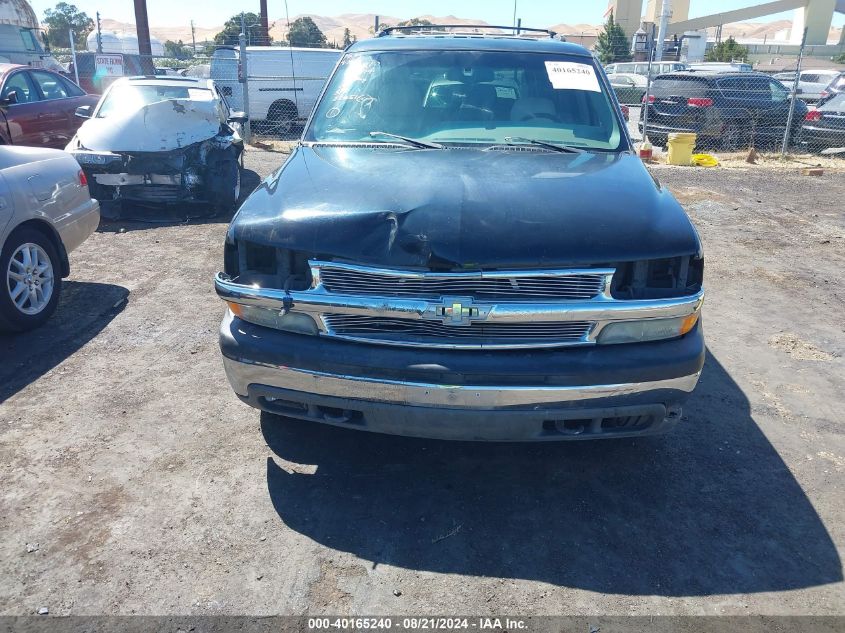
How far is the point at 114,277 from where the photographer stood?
250 inches

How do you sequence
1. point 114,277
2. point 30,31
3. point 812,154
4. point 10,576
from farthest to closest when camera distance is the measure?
point 30,31 < point 812,154 < point 114,277 < point 10,576

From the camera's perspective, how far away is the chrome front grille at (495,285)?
2.80 metres

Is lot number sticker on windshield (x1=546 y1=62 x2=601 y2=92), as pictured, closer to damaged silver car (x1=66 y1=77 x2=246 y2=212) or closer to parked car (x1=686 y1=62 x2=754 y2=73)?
damaged silver car (x1=66 y1=77 x2=246 y2=212)

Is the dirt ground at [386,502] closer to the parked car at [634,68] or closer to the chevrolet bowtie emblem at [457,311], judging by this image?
the chevrolet bowtie emblem at [457,311]

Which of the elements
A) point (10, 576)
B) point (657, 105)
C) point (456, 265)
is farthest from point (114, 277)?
point (657, 105)

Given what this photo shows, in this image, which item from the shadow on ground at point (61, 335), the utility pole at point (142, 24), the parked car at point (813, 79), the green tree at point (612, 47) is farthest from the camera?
the green tree at point (612, 47)

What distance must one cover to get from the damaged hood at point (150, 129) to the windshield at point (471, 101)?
443cm

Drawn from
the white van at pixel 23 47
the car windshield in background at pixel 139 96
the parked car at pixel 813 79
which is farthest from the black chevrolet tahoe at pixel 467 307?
the parked car at pixel 813 79

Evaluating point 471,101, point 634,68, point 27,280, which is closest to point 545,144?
point 471,101

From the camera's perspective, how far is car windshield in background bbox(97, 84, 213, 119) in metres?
8.79

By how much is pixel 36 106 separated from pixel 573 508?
1011 cm

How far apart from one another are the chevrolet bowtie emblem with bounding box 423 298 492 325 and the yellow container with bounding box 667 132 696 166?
11397mm

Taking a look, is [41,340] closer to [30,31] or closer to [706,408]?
[706,408]

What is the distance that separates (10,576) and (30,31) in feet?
65.2
